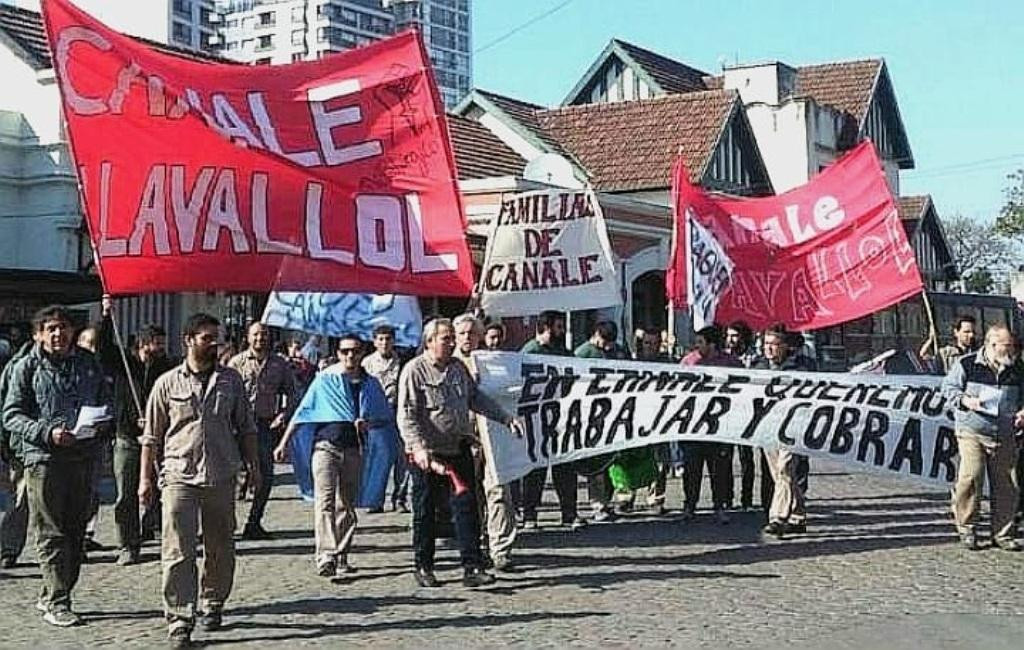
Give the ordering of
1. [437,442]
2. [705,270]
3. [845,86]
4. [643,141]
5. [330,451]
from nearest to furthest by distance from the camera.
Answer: [437,442] < [330,451] < [705,270] < [643,141] < [845,86]

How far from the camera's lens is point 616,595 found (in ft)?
31.6

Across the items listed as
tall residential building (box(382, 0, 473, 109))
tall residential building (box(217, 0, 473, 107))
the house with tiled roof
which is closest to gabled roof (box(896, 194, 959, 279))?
the house with tiled roof

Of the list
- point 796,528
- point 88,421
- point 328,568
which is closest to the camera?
point 88,421

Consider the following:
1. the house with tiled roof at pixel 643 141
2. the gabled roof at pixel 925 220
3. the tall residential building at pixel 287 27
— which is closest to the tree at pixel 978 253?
the gabled roof at pixel 925 220

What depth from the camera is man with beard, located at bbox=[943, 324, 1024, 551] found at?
11352 millimetres

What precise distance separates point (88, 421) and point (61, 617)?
1.21m

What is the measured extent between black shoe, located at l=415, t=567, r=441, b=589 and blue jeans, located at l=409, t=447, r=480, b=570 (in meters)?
0.03

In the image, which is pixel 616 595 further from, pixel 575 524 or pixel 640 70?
pixel 640 70

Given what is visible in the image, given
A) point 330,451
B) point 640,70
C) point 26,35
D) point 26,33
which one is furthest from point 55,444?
point 640,70

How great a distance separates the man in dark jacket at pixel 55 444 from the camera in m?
8.74

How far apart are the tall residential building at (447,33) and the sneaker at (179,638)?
137 meters

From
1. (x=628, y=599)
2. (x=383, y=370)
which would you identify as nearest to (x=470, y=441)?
(x=628, y=599)

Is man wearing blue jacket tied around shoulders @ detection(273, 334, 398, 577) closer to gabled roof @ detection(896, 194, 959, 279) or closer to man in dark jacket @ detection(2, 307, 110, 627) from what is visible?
man in dark jacket @ detection(2, 307, 110, 627)

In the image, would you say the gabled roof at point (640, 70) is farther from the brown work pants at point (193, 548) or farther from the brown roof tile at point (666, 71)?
the brown work pants at point (193, 548)
